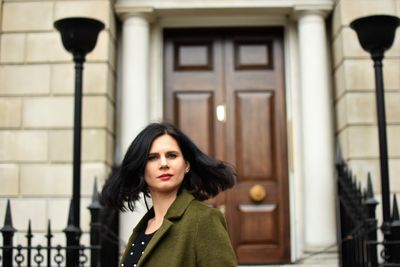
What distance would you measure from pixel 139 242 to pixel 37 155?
5.65 meters

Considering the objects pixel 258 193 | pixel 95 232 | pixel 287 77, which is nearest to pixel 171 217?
pixel 95 232

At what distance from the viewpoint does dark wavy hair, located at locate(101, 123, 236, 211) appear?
2578 mm

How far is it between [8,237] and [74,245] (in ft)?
1.93

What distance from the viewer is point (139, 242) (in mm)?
2553

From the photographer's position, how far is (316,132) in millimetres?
8047

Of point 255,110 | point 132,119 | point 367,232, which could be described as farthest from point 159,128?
point 255,110

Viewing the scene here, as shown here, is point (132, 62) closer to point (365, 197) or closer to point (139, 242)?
point (365, 197)

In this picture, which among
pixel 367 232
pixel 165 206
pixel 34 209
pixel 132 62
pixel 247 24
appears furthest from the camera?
pixel 247 24

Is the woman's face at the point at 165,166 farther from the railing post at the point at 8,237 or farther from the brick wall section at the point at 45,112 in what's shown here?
the brick wall section at the point at 45,112

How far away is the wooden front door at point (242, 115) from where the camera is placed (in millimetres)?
8422

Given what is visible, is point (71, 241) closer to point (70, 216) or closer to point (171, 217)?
point (70, 216)

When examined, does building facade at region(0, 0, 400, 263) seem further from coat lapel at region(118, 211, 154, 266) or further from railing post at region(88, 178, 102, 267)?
coat lapel at region(118, 211, 154, 266)

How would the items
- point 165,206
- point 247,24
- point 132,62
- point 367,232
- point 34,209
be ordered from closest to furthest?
1. point 165,206
2. point 367,232
3. point 34,209
4. point 132,62
5. point 247,24

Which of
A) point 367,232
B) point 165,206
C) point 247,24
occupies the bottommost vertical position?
point 367,232
